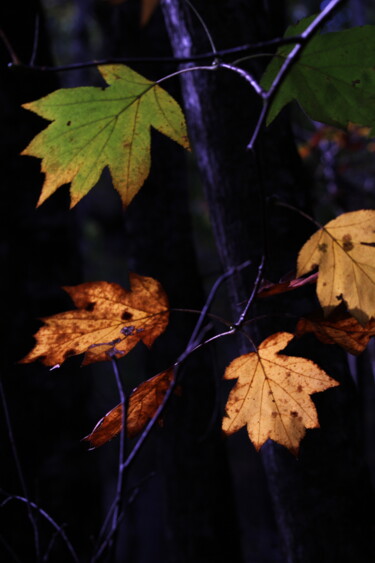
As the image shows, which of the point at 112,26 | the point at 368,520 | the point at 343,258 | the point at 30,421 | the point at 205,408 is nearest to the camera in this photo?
the point at 343,258

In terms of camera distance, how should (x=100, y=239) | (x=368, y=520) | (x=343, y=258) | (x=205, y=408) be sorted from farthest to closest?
(x=100, y=239)
(x=205, y=408)
(x=368, y=520)
(x=343, y=258)

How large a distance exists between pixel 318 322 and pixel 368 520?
1.98 ft

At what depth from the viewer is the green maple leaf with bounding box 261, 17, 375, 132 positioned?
743mm

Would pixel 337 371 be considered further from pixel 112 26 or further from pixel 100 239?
pixel 100 239

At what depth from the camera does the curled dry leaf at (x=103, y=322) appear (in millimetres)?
800

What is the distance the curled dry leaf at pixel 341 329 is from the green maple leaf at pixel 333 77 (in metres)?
0.33

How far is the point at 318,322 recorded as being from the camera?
0.85m

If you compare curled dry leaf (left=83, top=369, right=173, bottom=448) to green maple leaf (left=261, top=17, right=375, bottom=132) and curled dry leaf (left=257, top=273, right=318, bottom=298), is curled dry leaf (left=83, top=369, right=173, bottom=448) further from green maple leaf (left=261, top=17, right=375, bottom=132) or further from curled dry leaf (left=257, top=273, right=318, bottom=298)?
green maple leaf (left=261, top=17, right=375, bottom=132)

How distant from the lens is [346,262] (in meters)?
0.75

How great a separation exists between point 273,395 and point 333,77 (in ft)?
1.74

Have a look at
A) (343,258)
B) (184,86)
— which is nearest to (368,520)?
(343,258)

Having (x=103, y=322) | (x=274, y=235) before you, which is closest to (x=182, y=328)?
(x=274, y=235)

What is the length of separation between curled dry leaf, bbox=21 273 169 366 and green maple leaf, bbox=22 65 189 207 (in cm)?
15

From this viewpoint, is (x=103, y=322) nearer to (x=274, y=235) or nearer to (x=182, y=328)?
(x=274, y=235)
